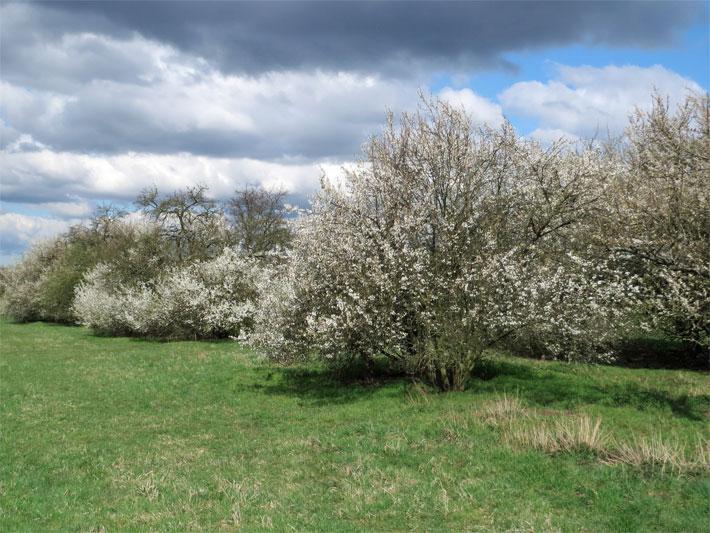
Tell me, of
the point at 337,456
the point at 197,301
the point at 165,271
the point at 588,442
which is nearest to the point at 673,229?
the point at 588,442

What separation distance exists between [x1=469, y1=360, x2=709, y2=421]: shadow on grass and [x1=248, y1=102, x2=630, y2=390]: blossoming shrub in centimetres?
146

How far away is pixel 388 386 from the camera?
57.9 ft

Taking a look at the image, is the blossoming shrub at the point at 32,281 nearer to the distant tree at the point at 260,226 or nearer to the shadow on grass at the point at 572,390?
the distant tree at the point at 260,226

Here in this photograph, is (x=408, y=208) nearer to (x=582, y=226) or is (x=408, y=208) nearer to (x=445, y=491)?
Result: (x=582, y=226)

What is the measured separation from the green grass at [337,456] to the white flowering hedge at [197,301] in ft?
47.0

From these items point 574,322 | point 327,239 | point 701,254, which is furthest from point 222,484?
point 701,254

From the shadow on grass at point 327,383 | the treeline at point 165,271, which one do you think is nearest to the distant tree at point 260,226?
the treeline at point 165,271

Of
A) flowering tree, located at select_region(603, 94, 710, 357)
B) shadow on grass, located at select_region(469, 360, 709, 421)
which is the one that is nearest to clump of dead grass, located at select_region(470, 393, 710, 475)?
shadow on grass, located at select_region(469, 360, 709, 421)

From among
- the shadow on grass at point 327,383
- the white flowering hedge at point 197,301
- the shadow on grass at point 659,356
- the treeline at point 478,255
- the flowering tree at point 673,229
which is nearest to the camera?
the flowering tree at point 673,229

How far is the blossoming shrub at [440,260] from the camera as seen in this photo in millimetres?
15430

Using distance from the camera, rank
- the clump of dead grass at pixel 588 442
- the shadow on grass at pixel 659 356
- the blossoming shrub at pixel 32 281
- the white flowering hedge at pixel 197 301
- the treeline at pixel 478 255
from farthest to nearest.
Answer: the blossoming shrub at pixel 32 281 → the white flowering hedge at pixel 197 301 → the shadow on grass at pixel 659 356 → the treeline at pixel 478 255 → the clump of dead grass at pixel 588 442

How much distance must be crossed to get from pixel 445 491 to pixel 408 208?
9.68 meters

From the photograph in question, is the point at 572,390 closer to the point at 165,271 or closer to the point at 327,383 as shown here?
the point at 327,383

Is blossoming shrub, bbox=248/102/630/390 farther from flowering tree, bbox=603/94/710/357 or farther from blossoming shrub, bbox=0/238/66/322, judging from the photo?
blossoming shrub, bbox=0/238/66/322
